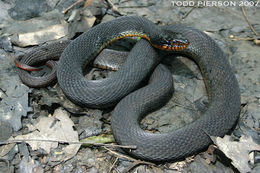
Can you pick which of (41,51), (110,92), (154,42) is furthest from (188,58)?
(41,51)

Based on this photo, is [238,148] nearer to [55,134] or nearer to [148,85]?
[148,85]

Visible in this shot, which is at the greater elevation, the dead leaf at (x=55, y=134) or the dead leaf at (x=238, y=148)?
the dead leaf at (x=55, y=134)

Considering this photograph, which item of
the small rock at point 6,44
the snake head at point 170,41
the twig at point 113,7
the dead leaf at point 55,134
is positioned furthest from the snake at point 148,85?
the twig at point 113,7

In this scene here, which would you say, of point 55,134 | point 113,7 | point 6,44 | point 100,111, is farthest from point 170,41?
point 6,44

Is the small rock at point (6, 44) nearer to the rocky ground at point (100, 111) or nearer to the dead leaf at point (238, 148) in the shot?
the rocky ground at point (100, 111)

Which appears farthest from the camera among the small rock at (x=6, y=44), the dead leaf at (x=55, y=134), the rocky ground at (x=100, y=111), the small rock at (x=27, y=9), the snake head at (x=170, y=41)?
the small rock at (x=27, y=9)

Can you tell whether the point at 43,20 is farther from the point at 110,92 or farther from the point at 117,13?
the point at 110,92

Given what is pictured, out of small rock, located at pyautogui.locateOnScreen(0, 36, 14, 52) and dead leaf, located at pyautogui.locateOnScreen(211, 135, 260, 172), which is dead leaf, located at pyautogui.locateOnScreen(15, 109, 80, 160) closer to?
small rock, located at pyautogui.locateOnScreen(0, 36, 14, 52)
